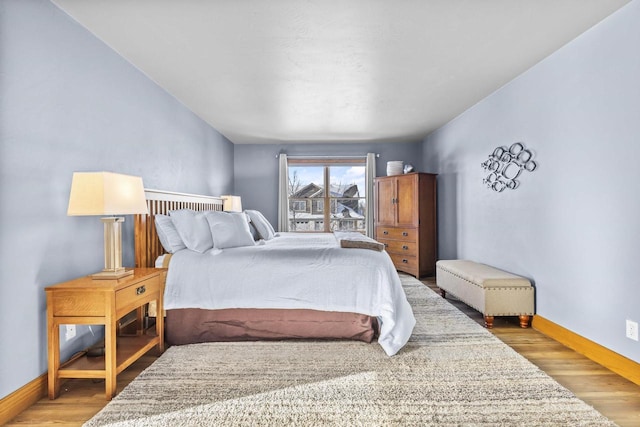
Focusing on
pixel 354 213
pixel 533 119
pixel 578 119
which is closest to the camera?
pixel 578 119

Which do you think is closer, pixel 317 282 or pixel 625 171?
pixel 625 171

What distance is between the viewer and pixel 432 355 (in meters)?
2.35

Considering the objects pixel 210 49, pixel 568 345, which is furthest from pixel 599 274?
pixel 210 49

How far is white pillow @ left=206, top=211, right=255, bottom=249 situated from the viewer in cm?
286

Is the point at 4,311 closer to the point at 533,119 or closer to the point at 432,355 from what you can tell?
the point at 432,355

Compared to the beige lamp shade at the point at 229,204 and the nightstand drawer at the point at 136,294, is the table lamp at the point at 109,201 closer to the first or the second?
the nightstand drawer at the point at 136,294

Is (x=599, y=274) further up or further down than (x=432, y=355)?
further up

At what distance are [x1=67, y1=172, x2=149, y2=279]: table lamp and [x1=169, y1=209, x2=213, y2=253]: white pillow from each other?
0.50 meters

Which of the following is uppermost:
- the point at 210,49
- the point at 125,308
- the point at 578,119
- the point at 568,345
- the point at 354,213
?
the point at 210,49

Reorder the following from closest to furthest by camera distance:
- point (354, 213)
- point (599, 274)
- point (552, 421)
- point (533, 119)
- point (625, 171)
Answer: point (552, 421)
point (625, 171)
point (599, 274)
point (533, 119)
point (354, 213)

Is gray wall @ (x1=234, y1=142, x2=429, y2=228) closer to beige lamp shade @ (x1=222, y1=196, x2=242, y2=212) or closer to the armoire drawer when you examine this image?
beige lamp shade @ (x1=222, y1=196, x2=242, y2=212)

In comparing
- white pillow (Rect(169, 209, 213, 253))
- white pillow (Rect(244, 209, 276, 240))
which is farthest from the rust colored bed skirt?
white pillow (Rect(244, 209, 276, 240))

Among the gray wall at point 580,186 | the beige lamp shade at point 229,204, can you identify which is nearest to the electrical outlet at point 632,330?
the gray wall at point 580,186

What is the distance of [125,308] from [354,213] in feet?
16.4
